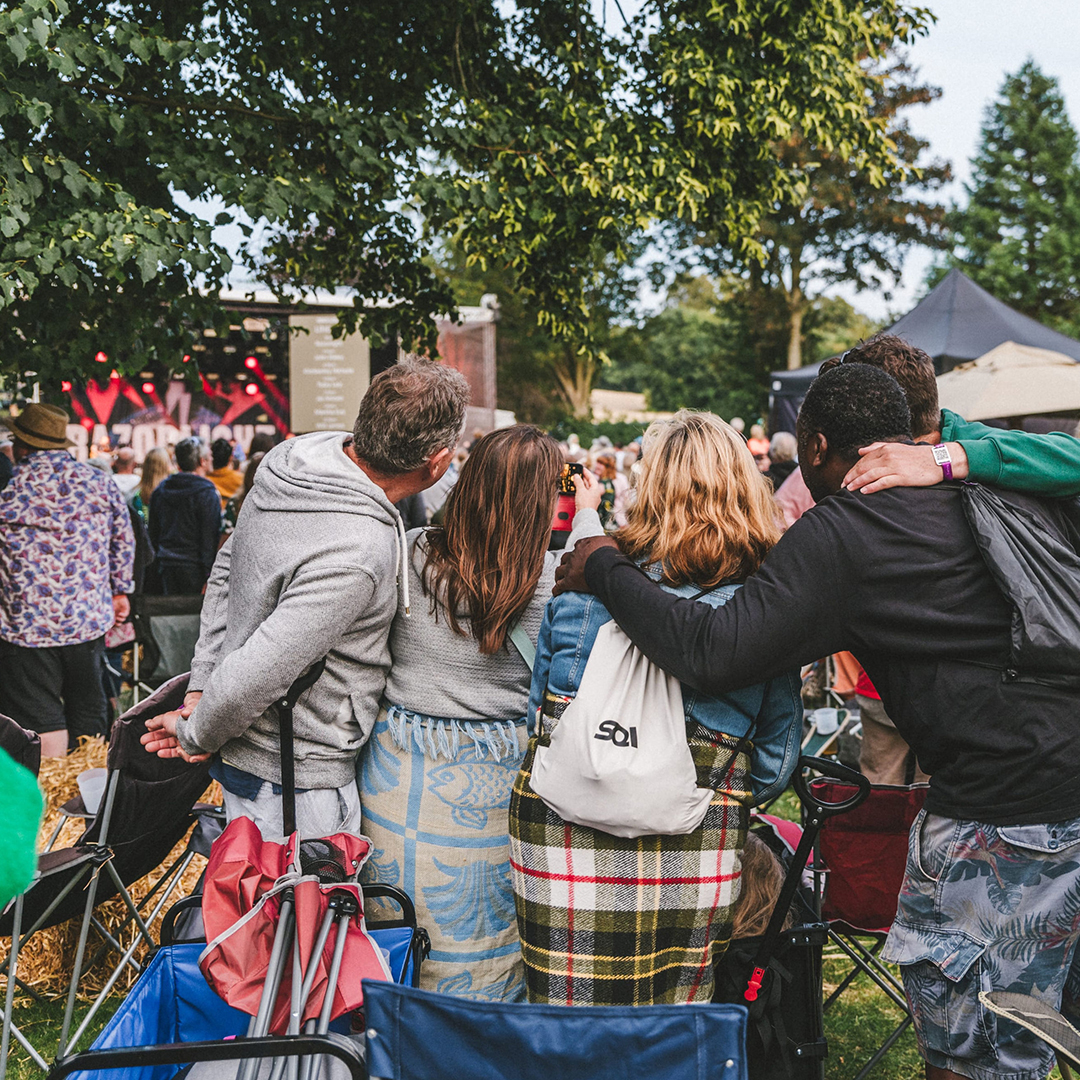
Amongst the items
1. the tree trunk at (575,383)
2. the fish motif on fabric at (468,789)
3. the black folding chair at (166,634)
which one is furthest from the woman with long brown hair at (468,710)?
the tree trunk at (575,383)

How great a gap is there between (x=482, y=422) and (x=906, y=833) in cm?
1906

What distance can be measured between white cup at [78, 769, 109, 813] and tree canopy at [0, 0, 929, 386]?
5.69ft

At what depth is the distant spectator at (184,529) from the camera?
6.71 metres

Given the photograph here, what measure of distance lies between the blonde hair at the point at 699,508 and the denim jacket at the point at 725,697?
0.05 metres

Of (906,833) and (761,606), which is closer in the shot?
(761,606)

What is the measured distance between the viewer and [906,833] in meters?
2.57

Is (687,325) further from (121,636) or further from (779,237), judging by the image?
(121,636)

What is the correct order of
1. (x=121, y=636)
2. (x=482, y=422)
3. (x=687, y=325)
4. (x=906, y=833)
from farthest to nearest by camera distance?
(x=687, y=325)
(x=482, y=422)
(x=121, y=636)
(x=906, y=833)

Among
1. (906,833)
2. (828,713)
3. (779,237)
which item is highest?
(779,237)

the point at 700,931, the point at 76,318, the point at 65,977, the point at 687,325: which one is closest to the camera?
the point at 700,931

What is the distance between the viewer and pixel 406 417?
217 centimetres

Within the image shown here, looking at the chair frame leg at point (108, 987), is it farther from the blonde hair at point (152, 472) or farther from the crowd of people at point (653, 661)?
the blonde hair at point (152, 472)

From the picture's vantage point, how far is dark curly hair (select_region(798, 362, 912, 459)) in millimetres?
1905

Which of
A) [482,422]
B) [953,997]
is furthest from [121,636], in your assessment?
[482,422]
